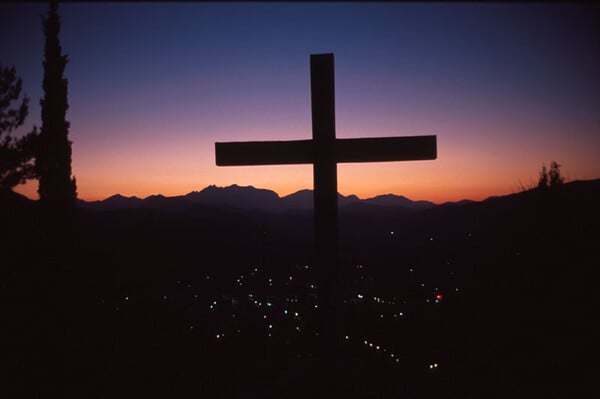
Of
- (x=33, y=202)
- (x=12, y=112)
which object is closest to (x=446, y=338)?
(x=33, y=202)

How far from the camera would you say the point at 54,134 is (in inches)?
606

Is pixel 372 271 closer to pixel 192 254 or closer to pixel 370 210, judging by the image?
pixel 192 254

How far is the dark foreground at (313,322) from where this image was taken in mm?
4566

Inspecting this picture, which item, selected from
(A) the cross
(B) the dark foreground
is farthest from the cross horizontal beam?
(B) the dark foreground

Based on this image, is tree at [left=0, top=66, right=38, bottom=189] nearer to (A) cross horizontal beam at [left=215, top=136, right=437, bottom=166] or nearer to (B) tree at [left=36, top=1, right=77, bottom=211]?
(B) tree at [left=36, top=1, right=77, bottom=211]

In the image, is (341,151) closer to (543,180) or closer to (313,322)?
(313,322)

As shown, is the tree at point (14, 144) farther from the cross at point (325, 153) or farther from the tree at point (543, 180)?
the tree at point (543, 180)

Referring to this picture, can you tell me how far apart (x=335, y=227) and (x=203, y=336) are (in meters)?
8.29

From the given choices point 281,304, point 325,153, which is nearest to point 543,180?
point 281,304

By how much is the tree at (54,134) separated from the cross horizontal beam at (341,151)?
1453 centimetres

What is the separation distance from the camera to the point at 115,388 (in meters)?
5.92

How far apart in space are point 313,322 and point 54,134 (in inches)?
647

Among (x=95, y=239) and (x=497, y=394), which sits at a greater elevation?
(x=95, y=239)

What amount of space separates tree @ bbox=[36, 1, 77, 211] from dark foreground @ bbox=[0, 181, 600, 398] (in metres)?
1.50
